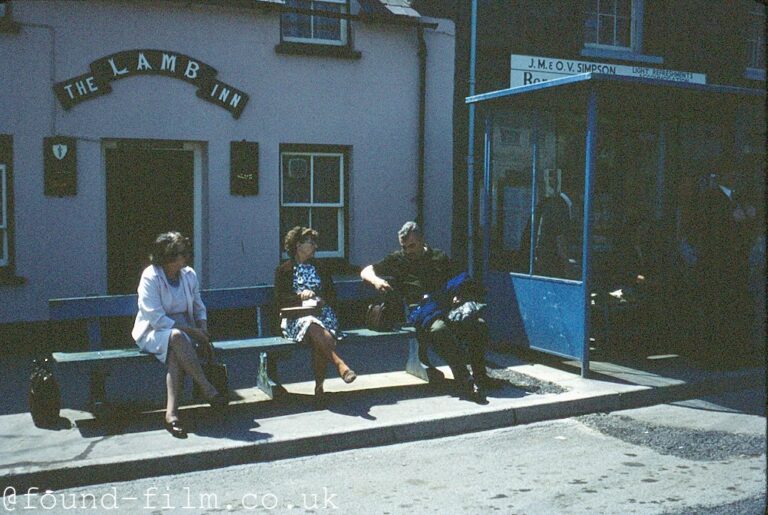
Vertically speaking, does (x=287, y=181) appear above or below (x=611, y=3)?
below

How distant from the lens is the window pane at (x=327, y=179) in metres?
10.9

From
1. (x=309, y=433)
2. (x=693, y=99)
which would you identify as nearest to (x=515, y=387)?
(x=309, y=433)

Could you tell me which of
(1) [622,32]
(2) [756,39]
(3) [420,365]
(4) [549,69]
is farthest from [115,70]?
(2) [756,39]

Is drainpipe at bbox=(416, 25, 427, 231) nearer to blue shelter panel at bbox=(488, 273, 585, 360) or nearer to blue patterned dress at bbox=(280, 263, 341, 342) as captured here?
blue shelter panel at bbox=(488, 273, 585, 360)

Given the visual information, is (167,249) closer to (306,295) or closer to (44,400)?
(306,295)

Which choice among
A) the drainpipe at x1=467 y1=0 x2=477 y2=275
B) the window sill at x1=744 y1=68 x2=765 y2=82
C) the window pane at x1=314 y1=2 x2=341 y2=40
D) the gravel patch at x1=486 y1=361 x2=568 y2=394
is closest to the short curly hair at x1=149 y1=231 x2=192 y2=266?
the gravel patch at x1=486 y1=361 x2=568 y2=394

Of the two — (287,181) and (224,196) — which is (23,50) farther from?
(287,181)

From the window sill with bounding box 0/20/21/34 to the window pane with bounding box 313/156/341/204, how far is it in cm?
389

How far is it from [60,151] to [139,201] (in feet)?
3.61

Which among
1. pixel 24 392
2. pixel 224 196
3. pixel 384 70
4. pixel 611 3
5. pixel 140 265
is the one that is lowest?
pixel 24 392

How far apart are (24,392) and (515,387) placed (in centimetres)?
449

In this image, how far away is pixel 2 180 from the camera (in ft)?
30.1

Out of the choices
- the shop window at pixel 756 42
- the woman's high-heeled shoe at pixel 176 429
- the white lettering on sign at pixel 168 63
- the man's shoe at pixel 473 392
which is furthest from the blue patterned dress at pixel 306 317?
the shop window at pixel 756 42

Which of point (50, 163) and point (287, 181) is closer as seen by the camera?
point (50, 163)
